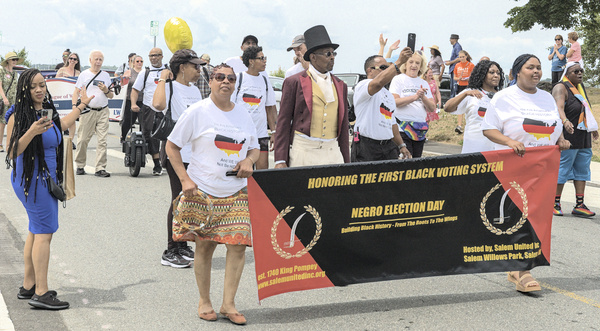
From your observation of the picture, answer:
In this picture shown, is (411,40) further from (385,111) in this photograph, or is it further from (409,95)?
(409,95)

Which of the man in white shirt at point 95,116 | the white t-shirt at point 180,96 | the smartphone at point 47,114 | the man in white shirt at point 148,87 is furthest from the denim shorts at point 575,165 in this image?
the man in white shirt at point 95,116

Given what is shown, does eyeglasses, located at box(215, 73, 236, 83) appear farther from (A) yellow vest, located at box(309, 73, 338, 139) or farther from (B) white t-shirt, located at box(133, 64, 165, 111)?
(B) white t-shirt, located at box(133, 64, 165, 111)

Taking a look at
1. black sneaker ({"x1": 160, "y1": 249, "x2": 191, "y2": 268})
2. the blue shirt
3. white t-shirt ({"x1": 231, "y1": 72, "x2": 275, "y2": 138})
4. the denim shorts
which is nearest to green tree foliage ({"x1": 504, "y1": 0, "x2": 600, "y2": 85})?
the blue shirt

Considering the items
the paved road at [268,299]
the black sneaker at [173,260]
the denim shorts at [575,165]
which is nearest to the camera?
the paved road at [268,299]

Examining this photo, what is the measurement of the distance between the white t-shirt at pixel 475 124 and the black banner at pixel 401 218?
0.96m

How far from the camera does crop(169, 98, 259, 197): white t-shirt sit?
5.19m

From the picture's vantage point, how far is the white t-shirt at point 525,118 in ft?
20.3

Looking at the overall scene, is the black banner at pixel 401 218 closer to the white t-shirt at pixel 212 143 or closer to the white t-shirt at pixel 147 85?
the white t-shirt at pixel 212 143

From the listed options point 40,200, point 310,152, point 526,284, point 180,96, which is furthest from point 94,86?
point 526,284

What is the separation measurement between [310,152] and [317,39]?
0.95 metres

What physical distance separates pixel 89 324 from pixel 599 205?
8027 mm

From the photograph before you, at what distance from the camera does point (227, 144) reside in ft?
17.1

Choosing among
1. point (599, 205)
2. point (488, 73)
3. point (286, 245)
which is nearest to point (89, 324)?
point (286, 245)

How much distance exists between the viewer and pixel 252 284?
20.8ft
